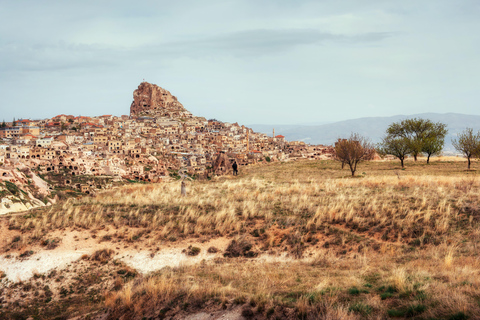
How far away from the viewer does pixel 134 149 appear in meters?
98.6

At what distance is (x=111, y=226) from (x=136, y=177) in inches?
2070

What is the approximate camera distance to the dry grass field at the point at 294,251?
8453 mm

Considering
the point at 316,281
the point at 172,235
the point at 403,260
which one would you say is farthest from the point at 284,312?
the point at 172,235

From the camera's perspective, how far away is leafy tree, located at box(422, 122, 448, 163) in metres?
54.9

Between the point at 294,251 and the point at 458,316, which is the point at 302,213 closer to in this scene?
the point at 294,251

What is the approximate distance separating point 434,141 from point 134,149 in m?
76.9

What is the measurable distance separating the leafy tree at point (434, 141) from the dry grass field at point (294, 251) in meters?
33.8

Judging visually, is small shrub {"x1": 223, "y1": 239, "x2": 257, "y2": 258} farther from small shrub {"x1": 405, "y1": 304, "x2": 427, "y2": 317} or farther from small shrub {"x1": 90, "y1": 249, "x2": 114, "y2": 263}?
small shrub {"x1": 405, "y1": 304, "x2": 427, "y2": 317}

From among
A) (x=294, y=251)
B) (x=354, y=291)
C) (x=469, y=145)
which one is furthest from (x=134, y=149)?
(x=354, y=291)

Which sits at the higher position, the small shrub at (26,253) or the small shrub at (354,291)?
the small shrub at (354,291)

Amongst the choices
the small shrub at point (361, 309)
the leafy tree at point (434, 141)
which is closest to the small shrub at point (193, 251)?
the small shrub at point (361, 309)

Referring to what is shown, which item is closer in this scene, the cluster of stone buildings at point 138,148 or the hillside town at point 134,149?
the hillside town at point 134,149

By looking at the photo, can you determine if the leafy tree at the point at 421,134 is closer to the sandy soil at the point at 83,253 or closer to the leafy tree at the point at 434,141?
the leafy tree at the point at 434,141

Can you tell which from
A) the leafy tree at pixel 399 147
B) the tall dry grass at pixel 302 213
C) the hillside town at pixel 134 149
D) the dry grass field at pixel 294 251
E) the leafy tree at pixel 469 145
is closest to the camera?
the dry grass field at pixel 294 251
